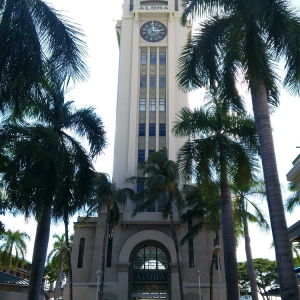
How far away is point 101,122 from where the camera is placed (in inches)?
852

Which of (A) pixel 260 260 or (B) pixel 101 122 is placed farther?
(A) pixel 260 260

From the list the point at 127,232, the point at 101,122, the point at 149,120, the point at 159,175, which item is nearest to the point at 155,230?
the point at 127,232

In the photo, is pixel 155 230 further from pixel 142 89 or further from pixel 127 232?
pixel 142 89

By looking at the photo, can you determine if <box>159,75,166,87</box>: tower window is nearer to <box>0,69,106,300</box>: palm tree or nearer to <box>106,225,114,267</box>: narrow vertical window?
<box>106,225,114,267</box>: narrow vertical window

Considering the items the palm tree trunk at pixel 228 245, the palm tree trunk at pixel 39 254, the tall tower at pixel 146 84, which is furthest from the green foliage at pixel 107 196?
the palm tree trunk at pixel 228 245

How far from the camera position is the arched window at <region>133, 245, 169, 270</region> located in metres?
42.2

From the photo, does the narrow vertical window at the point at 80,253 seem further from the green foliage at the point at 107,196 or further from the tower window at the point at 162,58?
the tower window at the point at 162,58

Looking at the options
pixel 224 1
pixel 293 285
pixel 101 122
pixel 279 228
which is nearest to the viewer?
→ pixel 293 285

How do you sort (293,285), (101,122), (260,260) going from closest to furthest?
1. (293,285)
2. (101,122)
3. (260,260)

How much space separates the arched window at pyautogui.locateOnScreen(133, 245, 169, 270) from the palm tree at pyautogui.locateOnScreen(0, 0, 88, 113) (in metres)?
33.1

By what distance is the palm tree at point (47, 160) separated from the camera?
1363 cm

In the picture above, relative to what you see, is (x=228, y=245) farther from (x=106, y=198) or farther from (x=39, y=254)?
(x=106, y=198)

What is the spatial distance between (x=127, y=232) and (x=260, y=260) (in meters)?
41.9

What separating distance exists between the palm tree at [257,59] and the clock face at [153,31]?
40768 millimetres
